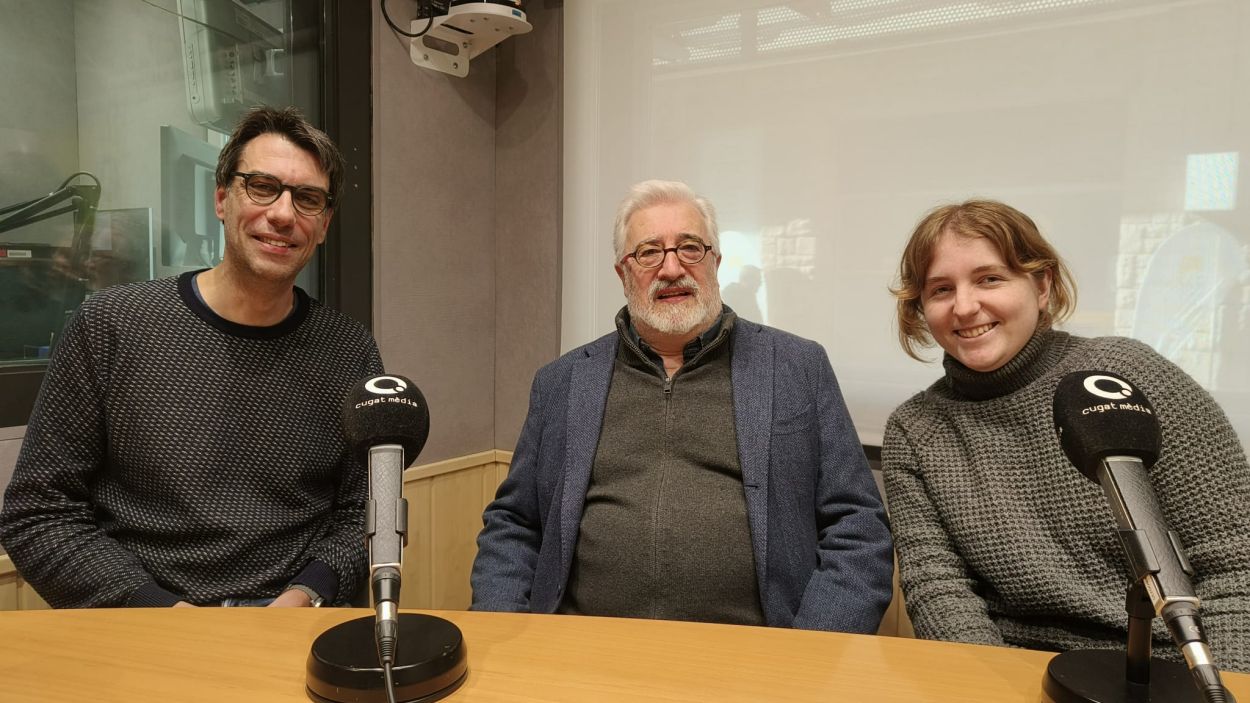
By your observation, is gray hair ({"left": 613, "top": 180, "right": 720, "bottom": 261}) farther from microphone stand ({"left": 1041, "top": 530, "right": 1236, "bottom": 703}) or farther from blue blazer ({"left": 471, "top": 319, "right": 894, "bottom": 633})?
microphone stand ({"left": 1041, "top": 530, "right": 1236, "bottom": 703})

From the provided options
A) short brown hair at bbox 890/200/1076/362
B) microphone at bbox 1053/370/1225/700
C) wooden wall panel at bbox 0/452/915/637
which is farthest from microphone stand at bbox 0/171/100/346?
microphone at bbox 1053/370/1225/700

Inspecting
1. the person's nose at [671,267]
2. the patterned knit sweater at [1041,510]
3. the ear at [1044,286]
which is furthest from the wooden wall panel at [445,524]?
the ear at [1044,286]

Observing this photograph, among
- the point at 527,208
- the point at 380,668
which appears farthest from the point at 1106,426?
the point at 527,208

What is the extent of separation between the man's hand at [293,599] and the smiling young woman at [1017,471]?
3.67 feet

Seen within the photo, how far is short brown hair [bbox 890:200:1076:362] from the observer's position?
4.89 feet

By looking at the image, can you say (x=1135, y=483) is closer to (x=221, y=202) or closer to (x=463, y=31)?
Answer: (x=221, y=202)

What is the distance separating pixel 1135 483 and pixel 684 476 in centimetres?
105

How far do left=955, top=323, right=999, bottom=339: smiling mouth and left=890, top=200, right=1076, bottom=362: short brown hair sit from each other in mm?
112

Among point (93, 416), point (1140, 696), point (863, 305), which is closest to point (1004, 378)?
point (1140, 696)

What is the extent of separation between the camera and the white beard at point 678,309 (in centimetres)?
185

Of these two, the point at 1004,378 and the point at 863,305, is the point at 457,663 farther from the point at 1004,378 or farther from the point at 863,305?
the point at 863,305

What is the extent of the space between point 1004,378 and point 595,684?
3.17 ft

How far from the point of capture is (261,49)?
2.48m

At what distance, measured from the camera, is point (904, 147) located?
234 cm
